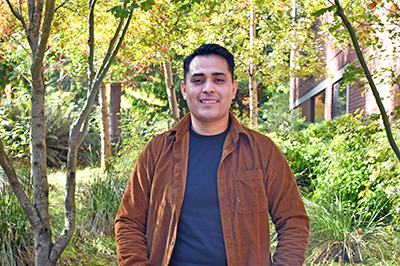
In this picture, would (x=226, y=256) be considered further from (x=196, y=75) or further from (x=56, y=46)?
(x=56, y=46)

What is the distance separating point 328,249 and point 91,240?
3097mm

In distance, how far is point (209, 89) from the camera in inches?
88.8

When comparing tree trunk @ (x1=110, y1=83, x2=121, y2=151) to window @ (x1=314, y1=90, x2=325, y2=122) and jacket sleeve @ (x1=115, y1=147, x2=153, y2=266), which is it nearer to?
window @ (x1=314, y1=90, x2=325, y2=122)

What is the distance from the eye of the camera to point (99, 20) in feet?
25.7

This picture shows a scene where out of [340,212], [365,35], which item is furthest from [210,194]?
[340,212]

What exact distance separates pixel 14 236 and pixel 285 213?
3778 millimetres

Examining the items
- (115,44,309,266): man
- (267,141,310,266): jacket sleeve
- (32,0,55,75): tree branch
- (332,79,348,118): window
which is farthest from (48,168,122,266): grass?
(332,79,348,118): window

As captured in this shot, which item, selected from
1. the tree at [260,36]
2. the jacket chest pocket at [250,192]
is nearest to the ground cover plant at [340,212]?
the jacket chest pocket at [250,192]

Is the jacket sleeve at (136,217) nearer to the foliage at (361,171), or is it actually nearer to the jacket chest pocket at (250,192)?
the jacket chest pocket at (250,192)

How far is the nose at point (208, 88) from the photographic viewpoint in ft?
7.40

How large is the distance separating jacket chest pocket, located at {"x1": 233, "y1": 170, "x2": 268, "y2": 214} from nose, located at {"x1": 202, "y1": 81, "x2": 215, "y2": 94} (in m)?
0.46

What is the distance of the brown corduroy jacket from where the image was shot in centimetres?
206

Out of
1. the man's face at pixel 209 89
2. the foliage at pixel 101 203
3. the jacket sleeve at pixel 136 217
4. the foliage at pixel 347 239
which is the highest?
the man's face at pixel 209 89

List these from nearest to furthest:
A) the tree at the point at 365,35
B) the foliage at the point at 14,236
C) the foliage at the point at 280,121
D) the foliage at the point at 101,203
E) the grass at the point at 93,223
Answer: the tree at the point at 365,35 → the foliage at the point at 14,236 → the grass at the point at 93,223 → the foliage at the point at 101,203 → the foliage at the point at 280,121
